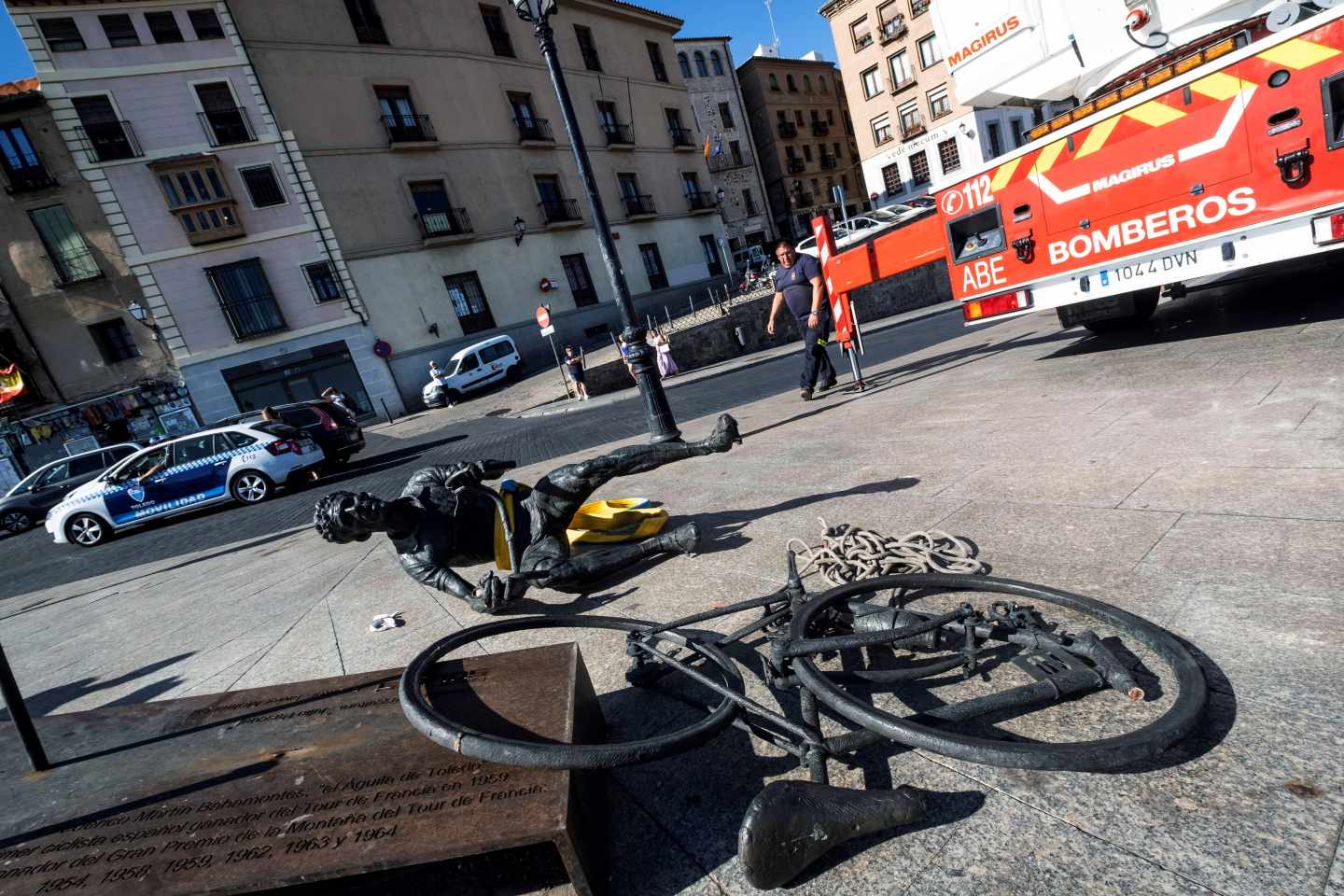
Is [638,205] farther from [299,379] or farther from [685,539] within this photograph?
[685,539]

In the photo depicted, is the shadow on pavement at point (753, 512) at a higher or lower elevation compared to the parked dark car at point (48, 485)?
lower

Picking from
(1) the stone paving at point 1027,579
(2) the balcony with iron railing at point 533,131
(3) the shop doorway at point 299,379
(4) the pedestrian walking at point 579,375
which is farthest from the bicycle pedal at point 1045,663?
(2) the balcony with iron railing at point 533,131

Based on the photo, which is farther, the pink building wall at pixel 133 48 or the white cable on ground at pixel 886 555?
the pink building wall at pixel 133 48

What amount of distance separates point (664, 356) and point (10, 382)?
24276 millimetres

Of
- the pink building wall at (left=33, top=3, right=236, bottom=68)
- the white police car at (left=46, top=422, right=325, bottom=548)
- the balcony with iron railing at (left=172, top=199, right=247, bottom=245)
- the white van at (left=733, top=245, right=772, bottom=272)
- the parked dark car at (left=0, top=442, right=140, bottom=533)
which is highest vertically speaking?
the pink building wall at (left=33, top=3, right=236, bottom=68)

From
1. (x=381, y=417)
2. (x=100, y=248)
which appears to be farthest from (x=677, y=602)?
(x=100, y=248)

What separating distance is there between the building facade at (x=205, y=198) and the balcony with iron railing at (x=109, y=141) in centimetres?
3

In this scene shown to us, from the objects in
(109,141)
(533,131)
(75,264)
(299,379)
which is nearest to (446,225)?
(533,131)

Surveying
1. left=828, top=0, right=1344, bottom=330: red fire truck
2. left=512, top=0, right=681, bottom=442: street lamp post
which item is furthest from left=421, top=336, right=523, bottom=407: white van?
left=828, top=0, right=1344, bottom=330: red fire truck

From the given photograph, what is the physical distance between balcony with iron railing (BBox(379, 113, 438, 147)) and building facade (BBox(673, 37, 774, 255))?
67.1 feet

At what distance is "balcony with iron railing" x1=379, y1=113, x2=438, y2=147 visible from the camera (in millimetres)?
23844

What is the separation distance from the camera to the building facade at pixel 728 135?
4072cm

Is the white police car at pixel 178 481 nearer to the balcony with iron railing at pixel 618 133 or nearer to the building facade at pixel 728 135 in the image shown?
the balcony with iron railing at pixel 618 133

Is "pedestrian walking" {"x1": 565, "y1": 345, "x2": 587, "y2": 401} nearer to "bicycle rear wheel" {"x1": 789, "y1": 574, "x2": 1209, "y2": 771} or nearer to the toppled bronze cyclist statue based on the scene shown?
the toppled bronze cyclist statue
